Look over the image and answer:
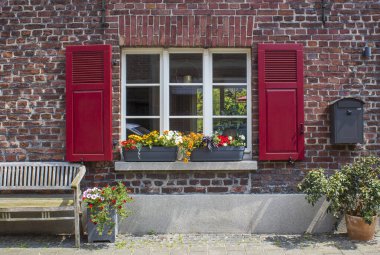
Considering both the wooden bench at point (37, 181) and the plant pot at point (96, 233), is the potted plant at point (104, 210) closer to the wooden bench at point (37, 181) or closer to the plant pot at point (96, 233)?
the plant pot at point (96, 233)

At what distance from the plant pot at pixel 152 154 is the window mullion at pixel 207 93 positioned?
61 centimetres

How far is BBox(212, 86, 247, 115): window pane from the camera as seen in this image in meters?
6.63

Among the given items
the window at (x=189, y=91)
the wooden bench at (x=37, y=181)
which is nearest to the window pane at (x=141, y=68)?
the window at (x=189, y=91)

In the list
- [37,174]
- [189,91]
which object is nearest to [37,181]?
[37,174]

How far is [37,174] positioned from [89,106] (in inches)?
46.2

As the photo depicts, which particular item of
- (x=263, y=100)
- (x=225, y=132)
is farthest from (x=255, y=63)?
(x=225, y=132)

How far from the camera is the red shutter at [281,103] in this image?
20.8 ft

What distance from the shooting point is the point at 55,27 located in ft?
21.2

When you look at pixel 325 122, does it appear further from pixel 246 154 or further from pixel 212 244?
pixel 212 244

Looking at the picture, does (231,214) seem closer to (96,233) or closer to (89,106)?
(96,233)

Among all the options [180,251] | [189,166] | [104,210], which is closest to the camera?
[180,251]

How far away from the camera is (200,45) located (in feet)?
21.0

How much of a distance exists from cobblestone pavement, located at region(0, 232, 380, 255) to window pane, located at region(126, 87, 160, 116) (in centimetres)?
174

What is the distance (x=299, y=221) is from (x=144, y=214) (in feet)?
7.12
